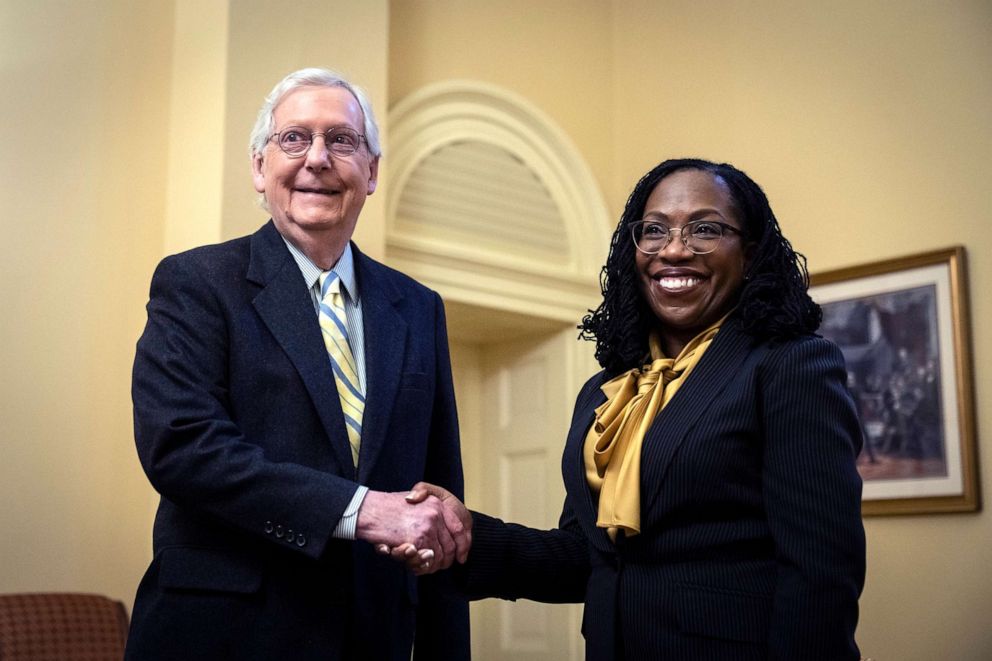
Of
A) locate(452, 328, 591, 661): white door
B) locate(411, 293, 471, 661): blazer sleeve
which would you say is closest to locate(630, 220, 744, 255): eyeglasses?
locate(411, 293, 471, 661): blazer sleeve

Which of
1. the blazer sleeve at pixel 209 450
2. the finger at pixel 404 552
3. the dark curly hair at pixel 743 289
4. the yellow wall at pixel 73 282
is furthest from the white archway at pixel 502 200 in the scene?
the finger at pixel 404 552

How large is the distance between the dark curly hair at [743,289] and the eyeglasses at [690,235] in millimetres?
66

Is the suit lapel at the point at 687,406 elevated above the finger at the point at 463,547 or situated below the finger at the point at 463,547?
above

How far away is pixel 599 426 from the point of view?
2.34m

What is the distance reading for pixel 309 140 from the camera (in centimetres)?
261

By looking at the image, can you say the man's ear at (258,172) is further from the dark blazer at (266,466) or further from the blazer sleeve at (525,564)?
the blazer sleeve at (525,564)

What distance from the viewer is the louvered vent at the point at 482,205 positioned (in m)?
5.69

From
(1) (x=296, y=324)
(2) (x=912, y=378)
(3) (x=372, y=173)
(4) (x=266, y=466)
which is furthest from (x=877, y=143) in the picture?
(4) (x=266, y=466)

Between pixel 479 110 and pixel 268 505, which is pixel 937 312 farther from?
pixel 268 505

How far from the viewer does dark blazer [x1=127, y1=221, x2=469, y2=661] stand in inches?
86.2

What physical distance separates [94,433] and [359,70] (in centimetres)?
187

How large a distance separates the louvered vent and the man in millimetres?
2988

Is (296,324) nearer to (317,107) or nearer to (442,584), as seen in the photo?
(317,107)

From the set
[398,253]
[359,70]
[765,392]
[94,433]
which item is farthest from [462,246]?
[765,392]
